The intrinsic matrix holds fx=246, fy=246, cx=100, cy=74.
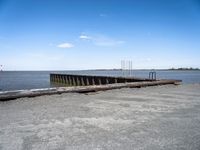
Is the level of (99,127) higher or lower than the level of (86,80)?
higher

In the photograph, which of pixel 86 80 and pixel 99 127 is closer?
pixel 99 127

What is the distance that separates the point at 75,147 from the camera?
3762 millimetres

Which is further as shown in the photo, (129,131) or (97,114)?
(97,114)

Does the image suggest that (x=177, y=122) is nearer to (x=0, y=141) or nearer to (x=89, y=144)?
(x=89, y=144)

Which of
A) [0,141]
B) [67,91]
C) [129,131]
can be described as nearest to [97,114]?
[129,131]

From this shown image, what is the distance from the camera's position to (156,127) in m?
4.89

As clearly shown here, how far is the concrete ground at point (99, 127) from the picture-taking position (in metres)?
3.88

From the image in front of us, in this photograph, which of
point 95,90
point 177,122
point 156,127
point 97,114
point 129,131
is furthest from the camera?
point 95,90

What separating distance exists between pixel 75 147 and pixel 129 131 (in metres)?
1.24

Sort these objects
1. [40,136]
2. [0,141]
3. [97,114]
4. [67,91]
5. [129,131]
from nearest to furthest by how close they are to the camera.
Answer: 1. [0,141]
2. [40,136]
3. [129,131]
4. [97,114]
5. [67,91]

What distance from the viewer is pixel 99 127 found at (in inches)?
193

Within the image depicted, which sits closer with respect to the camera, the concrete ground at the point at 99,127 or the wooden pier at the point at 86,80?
the concrete ground at the point at 99,127

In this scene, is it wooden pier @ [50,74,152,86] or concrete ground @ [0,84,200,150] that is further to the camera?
wooden pier @ [50,74,152,86]

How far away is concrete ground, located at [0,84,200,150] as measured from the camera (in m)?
3.88
